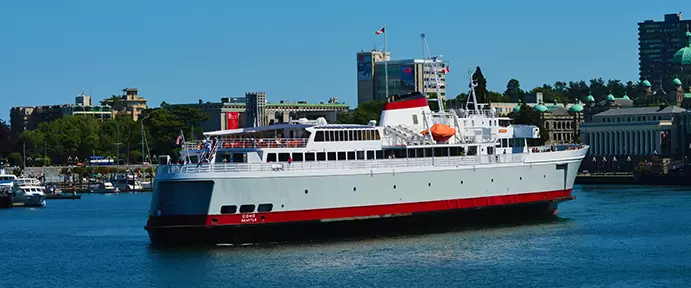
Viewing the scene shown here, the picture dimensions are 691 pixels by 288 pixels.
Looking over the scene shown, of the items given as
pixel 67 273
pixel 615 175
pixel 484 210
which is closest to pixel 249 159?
pixel 67 273

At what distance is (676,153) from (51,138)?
90.7m

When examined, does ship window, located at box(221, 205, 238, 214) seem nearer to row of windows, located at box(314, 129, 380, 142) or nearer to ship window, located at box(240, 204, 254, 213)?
ship window, located at box(240, 204, 254, 213)

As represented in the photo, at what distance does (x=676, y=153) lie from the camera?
181 metres

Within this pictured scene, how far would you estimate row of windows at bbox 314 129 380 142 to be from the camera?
6384cm

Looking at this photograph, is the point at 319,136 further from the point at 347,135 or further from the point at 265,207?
the point at 265,207

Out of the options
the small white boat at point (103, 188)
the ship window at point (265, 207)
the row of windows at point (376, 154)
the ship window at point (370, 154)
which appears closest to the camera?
the ship window at point (265, 207)

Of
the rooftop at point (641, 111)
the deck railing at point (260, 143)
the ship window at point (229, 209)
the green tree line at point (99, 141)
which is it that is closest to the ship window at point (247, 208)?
the ship window at point (229, 209)

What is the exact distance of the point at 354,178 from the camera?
6316cm

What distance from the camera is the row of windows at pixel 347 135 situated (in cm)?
6384

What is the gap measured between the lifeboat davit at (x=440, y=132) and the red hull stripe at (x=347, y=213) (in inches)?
136

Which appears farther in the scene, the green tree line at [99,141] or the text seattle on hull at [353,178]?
the green tree line at [99,141]

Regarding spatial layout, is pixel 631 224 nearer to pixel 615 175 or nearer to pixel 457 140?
pixel 457 140

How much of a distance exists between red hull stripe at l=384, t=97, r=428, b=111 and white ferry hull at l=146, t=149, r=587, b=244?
4219mm

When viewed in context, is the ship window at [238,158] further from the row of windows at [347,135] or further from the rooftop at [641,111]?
the rooftop at [641,111]
